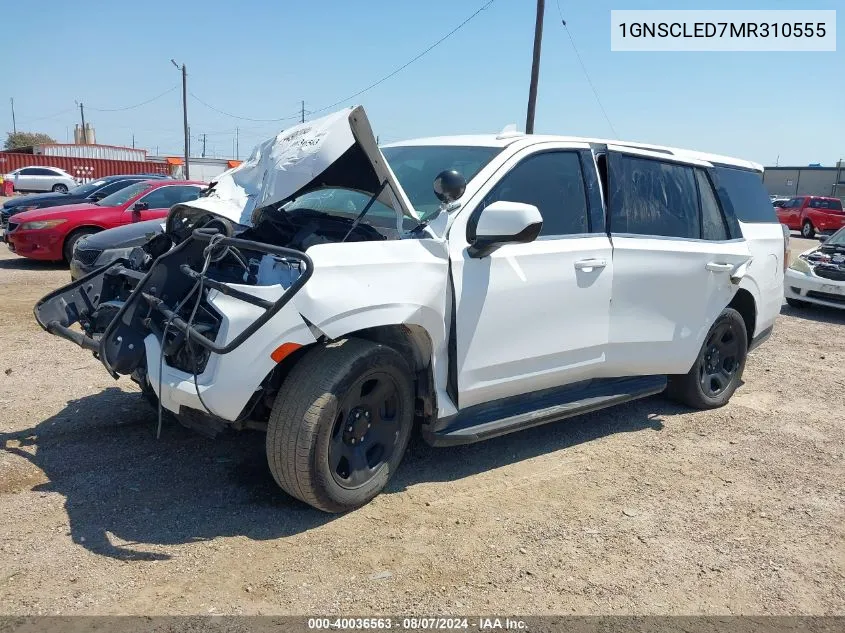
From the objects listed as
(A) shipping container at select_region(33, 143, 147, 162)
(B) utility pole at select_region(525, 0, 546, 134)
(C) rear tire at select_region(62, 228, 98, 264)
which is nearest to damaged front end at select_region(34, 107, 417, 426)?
(C) rear tire at select_region(62, 228, 98, 264)

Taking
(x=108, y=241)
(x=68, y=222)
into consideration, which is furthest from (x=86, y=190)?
(x=108, y=241)

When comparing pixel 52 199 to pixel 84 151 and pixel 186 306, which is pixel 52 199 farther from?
pixel 84 151

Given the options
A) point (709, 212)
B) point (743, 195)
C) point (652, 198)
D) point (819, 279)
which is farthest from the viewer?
point (819, 279)

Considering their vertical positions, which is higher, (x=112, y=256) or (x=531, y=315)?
(x=112, y=256)

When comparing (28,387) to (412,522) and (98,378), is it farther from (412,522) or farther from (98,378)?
(412,522)

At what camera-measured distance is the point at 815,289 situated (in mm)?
10547

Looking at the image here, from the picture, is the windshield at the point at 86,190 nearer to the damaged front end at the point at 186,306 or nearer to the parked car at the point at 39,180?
the damaged front end at the point at 186,306

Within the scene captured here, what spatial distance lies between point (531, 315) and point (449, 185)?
889 mm

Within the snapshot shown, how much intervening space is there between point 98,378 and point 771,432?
5132mm

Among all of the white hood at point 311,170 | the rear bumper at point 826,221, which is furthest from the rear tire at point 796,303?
the rear bumper at point 826,221

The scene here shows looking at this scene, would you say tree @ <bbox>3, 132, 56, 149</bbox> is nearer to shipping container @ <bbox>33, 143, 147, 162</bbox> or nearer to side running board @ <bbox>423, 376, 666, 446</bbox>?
shipping container @ <bbox>33, 143, 147, 162</bbox>

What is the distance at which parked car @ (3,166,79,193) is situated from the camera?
33938 mm

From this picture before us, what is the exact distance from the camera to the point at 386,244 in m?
3.53

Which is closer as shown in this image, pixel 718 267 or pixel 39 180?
pixel 718 267
